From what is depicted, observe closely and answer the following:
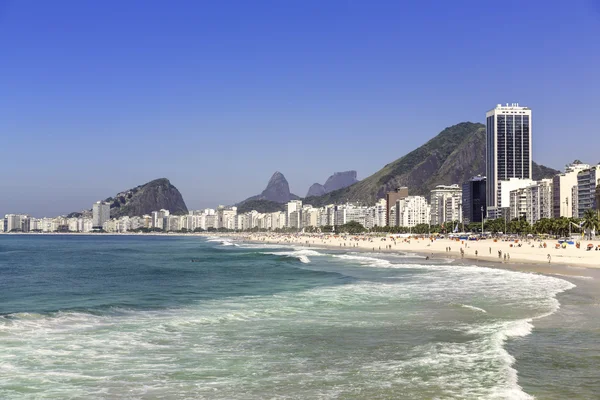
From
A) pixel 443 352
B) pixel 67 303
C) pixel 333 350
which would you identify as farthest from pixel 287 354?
pixel 67 303

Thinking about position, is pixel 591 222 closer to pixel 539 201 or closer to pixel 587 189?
pixel 587 189

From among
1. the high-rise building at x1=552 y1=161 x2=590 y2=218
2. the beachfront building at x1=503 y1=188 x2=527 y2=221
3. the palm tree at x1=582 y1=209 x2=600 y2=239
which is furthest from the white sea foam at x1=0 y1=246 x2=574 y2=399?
the beachfront building at x1=503 y1=188 x2=527 y2=221

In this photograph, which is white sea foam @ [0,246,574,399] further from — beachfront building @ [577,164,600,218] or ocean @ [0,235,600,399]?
beachfront building @ [577,164,600,218]

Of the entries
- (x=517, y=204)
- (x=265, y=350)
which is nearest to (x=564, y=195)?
(x=517, y=204)

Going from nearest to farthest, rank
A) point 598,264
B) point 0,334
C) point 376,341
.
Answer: point 376,341 → point 0,334 → point 598,264

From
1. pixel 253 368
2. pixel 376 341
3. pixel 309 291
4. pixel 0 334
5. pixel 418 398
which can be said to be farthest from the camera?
pixel 309 291

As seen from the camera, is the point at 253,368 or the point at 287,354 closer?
the point at 253,368

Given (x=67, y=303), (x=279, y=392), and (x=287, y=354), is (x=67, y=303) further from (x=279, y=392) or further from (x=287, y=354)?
(x=279, y=392)

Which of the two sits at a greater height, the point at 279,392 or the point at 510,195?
the point at 510,195
